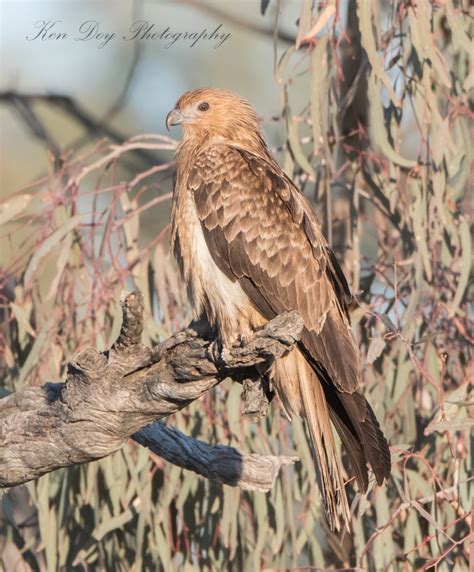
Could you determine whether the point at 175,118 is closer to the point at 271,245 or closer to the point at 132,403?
the point at 271,245

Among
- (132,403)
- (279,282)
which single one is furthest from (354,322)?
(132,403)

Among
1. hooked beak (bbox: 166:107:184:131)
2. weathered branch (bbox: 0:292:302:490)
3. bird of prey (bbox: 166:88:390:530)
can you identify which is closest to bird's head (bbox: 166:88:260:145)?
Answer: hooked beak (bbox: 166:107:184:131)

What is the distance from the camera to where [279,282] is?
14.7ft

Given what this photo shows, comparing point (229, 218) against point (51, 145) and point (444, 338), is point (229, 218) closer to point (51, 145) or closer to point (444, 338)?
point (444, 338)

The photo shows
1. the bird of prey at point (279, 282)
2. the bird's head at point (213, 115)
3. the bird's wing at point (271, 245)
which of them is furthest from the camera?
the bird's head at point (213, 115)

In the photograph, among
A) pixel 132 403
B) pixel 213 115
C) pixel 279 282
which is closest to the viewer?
pixel 132 403

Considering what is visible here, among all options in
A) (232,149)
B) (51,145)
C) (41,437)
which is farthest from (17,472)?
(51,145)

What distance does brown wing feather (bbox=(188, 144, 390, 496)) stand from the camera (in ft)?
14.2

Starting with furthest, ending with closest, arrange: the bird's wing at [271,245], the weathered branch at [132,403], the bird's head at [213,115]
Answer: the bird's head at [213,115] < the bird's wing at [271,245] < the weathered branch at [132,403]

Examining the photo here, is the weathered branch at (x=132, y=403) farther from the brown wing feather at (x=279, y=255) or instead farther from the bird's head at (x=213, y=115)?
the bird's head at (x=213, y=115)

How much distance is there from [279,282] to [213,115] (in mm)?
1043

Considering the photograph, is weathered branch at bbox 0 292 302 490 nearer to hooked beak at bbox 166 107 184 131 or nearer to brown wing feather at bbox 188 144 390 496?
brown wing feather at bbox 188 144 390 496

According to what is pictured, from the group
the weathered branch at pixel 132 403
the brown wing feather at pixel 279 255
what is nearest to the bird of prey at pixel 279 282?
the brown wing feather at pixel 279 255

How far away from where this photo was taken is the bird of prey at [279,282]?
430 centimetres
